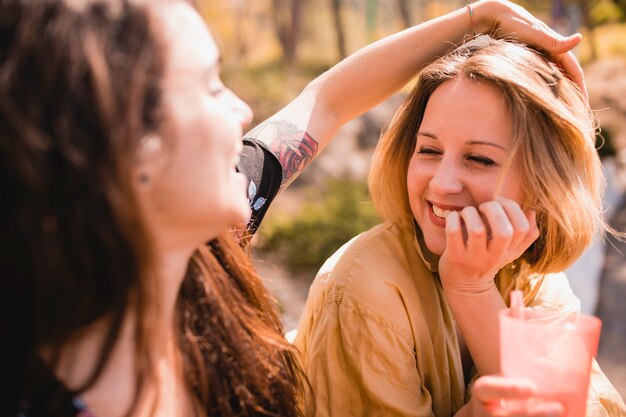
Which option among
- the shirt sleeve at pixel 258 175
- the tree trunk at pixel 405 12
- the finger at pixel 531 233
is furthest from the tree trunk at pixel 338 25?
the finger at pixel 531 233

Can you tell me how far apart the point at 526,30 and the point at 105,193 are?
142 cm

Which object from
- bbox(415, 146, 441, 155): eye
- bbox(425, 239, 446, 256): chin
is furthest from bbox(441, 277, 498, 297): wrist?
bbox(415, 146, 441, 155): eye

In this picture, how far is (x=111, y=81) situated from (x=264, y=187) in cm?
91

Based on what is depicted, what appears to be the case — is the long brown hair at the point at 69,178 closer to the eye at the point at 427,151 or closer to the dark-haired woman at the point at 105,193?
the dark-haired woman at the point at 105,193

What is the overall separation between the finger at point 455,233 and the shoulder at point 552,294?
633 mm

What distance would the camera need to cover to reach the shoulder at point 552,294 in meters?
2.22

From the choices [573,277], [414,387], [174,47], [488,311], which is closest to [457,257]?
[488,311]

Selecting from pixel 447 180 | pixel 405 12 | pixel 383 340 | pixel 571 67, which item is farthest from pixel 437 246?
pixel 405 12

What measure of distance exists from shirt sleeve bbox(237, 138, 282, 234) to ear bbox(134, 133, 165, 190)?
708 mm

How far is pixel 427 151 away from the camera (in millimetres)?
1942

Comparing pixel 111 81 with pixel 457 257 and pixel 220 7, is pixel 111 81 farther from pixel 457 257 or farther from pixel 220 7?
pixel 220 7

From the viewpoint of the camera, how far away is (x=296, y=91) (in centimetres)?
888

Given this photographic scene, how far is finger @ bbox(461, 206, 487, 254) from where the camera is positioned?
1.67m

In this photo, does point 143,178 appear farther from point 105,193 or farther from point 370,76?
point 370,76
